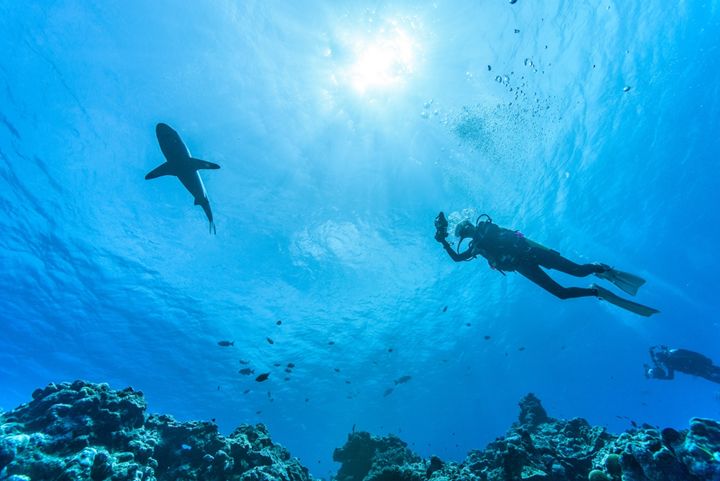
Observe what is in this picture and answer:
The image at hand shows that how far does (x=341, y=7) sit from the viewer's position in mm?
11914

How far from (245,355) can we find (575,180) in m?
31.7

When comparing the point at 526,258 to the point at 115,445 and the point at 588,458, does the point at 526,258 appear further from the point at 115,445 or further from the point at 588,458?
the point at 115,445

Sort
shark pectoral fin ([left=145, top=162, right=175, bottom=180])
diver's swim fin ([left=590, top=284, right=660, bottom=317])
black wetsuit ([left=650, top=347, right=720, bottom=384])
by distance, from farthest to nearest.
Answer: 1. black wetsuit ([left=650, top=347, right=720, bottom=384])
2. shark pectoral fin ([left=145, top=162, right=175, bottom=180])
3. diver's swim fin ([left=590, top=284, right=660, bottom=317])

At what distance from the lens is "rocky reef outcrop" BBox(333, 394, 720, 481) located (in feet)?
11.2

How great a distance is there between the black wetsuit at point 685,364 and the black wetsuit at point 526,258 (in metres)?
17.0

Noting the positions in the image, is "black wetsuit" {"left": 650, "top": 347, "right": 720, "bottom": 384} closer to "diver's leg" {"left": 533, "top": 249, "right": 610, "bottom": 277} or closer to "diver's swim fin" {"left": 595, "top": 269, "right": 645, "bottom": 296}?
"diver's swim fin" {"left": 595, "top": 269, "right": 645, "bottom": 296}

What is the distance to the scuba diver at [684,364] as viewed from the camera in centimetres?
1670

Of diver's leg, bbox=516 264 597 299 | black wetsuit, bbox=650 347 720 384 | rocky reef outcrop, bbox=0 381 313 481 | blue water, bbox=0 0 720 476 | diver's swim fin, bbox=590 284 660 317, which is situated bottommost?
rocky reef outcrop, bbox=0 381 313 481

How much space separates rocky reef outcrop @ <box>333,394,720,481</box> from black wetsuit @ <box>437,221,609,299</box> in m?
2.79

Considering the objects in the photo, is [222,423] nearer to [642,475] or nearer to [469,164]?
[469,164]

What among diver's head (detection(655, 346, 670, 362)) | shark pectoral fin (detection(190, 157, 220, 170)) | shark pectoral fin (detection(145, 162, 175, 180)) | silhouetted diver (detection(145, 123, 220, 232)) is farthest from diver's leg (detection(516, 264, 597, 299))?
diver's head (detection(655, 346, 670, 362))

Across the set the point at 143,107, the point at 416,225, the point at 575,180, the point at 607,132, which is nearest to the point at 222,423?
the point at 416,225

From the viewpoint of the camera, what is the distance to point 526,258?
728cm

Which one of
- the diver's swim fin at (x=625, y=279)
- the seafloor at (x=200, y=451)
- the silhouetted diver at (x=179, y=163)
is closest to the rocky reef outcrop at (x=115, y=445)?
the seafloor at (x=200, y=451)
